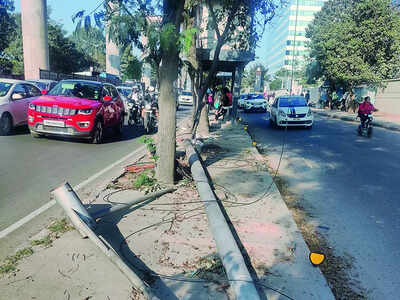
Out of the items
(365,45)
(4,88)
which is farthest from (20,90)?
(365,45)

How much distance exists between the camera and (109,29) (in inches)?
222

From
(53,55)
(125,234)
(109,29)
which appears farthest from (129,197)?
(53,55)

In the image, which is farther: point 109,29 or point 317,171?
point 317,171

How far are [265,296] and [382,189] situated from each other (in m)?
4.67

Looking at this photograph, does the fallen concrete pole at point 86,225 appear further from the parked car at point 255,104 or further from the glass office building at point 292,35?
the glass office building at point 292,35

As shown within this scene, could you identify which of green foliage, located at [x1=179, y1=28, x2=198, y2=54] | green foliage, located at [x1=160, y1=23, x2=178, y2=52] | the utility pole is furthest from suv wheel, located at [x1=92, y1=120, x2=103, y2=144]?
the utility pole

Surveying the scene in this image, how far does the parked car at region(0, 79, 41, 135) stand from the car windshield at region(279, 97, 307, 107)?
1208cm

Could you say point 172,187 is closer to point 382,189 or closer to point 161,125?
point 161,125

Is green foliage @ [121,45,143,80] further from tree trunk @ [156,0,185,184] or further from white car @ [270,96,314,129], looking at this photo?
white car @ [270,96,314,129]

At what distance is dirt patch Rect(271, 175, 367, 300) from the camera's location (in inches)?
126

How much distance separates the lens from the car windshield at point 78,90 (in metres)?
10.4

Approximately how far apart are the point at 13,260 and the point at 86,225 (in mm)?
774

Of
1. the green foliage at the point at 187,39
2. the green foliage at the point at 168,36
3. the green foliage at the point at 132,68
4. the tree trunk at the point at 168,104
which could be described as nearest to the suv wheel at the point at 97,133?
the green foliage at the point at 132,68

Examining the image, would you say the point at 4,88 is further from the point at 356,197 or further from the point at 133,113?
the point at 356,197
